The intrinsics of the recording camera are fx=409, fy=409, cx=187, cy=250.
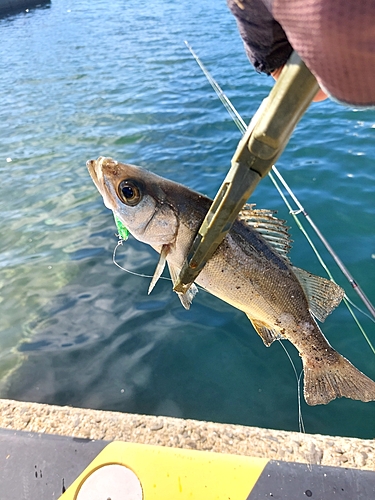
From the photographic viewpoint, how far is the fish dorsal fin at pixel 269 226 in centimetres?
187

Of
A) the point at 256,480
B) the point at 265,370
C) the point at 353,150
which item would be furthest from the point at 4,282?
the point at 353,150

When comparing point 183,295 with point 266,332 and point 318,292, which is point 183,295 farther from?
point 318,292

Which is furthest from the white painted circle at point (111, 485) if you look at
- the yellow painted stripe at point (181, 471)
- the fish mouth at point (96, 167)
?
the fish mouth at point (96, 167)

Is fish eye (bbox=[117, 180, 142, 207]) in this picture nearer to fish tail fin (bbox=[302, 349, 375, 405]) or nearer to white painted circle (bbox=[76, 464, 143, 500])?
fish tail fin (bbox=[302, 349, 375, 405])

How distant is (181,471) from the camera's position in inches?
86.4

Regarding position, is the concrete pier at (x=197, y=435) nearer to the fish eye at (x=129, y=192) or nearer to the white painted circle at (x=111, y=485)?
the white painted circle at (x=111, y=485)

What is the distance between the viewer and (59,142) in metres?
9.67

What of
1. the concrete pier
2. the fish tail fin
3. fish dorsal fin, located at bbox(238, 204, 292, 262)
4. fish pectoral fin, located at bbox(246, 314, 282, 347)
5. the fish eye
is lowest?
the concrete pier

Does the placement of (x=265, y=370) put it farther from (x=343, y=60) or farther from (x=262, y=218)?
(x=343, y=60)

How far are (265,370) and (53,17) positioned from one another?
29939 millimetres

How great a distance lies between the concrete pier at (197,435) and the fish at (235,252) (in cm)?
70

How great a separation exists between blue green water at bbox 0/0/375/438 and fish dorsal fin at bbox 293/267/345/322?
205 cm

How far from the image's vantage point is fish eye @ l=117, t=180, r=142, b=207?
1.84m

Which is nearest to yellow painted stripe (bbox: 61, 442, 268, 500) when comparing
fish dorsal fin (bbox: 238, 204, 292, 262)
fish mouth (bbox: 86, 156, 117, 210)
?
fish dorsal fin (bbox: 238, 204, 292, 262)
